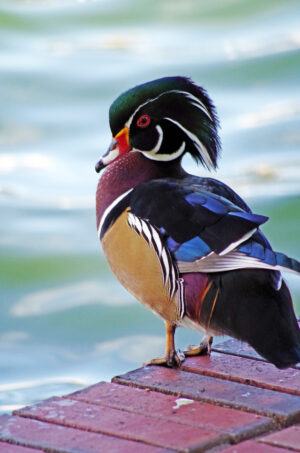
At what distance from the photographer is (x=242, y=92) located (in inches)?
295

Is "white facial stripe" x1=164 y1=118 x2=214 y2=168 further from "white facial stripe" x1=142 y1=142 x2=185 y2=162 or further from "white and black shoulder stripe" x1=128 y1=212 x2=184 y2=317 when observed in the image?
"white and black shoulder stripe" x1=128 y1=212 x2=184 y2=317

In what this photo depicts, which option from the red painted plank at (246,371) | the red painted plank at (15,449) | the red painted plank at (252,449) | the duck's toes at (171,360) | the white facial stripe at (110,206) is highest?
the white facial stripe at (110,206)

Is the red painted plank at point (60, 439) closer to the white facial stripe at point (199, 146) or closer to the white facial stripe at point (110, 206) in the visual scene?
the white facial stripe at point (110, 206)

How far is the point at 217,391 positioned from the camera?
96.9 inches

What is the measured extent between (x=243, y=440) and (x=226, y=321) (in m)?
0.37

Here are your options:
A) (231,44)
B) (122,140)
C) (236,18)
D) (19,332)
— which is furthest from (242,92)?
(122,140)

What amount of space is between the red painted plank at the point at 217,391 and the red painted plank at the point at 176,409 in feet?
0.11

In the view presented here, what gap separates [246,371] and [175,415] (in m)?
0.36

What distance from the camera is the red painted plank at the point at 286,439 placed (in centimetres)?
212

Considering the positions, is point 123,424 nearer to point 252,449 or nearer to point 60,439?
point 60,439

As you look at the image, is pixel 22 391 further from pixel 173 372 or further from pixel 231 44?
pixel 231 44

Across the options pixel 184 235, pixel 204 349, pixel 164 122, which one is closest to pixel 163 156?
pixel 164 122

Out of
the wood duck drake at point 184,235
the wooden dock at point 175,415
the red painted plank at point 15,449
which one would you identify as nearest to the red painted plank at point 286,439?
the wooden dock at point 175,415

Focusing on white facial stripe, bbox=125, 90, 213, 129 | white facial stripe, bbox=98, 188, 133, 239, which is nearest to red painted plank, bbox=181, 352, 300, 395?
white facial stripe, bbox=98, 188, 133, 239
